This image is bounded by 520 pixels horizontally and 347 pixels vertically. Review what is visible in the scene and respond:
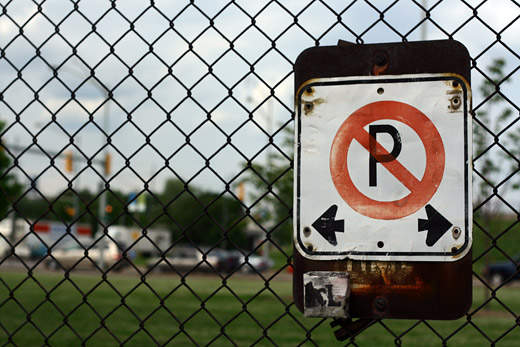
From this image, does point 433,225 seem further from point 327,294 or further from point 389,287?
point 327,294

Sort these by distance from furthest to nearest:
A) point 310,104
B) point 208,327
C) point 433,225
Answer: point 208,327
point 310,104
point 433,225

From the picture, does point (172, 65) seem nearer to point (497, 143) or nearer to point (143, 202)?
point (497, 143)

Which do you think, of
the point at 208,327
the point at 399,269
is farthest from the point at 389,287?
the point at 208,327

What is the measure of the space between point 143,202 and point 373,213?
4164 centimetres

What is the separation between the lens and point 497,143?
6.79ft

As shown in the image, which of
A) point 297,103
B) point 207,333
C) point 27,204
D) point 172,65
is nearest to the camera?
point 297,103

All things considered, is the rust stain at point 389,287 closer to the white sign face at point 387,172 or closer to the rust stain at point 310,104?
the white sign face at point 387,172

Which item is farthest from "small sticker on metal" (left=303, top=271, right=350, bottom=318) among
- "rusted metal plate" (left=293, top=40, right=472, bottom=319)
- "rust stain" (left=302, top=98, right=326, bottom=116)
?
"rust stain" (left=302, top=98, right=326, bottom=116)

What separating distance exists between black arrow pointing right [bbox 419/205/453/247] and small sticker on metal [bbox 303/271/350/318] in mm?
254

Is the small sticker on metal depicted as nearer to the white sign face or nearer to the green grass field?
the white sign face

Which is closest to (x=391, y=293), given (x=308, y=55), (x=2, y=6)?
(x=308, y=55)

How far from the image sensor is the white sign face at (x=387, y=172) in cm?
184

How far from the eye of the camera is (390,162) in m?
1.86

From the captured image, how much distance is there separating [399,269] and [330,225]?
0.23 metres
